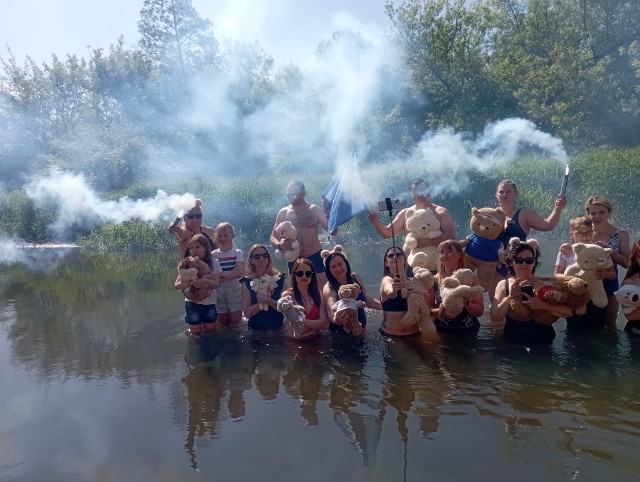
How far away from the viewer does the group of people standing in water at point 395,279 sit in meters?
5.79

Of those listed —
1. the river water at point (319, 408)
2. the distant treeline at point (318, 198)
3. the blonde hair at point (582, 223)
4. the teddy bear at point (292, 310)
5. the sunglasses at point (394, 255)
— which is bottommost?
the river water at point (319, 408)

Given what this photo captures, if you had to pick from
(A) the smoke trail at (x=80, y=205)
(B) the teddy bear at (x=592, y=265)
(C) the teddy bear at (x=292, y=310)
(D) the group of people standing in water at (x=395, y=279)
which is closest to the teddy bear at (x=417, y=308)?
(D) the group of people standing in water at (x=395, y=279)

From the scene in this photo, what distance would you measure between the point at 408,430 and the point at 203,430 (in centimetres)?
158

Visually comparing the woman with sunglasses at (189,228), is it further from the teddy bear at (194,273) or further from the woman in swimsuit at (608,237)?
the woman in swimsuit at (608,237)

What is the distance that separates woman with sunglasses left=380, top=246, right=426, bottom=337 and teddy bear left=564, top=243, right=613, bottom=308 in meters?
1.59

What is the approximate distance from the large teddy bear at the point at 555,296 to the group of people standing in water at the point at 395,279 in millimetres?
51

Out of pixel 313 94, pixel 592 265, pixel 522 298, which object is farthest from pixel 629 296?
pixel 313 94

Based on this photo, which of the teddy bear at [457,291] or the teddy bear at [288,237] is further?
the teddy bear at [288,237]

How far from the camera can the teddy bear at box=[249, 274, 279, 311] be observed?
655cm

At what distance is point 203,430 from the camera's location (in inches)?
175

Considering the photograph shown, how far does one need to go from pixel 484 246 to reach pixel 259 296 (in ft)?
8.72

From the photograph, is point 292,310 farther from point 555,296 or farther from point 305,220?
point 555,296

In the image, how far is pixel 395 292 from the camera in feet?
19.2

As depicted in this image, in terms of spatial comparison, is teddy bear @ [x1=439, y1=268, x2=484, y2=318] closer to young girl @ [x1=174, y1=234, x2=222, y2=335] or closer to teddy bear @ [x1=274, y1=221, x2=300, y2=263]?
teddy bear @ [x1=274, y1=221, x2=300, y2=263]
